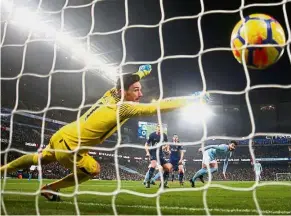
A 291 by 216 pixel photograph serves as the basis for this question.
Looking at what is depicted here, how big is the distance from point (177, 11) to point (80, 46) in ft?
19.2

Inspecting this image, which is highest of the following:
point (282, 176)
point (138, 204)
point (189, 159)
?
point (138, 204)

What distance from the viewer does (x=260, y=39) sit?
9.91ft

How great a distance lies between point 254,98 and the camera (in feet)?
125

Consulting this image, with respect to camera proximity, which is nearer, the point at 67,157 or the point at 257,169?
the point at 67,157

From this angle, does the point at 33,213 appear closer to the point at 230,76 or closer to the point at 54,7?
the point at 54,7

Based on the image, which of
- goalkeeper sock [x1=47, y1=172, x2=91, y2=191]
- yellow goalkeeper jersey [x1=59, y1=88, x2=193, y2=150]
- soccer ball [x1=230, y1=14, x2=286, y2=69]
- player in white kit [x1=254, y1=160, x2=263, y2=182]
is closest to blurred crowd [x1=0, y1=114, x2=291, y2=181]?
player in white kit [x1=254, y1=160, x2=263, y2=182]

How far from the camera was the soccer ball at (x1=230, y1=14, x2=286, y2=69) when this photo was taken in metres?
3.01

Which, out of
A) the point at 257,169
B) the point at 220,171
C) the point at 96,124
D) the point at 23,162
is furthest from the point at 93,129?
the point at 220,171

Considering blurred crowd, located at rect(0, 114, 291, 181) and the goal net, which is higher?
blurred crowd, located at rect(0, 114, 291, 181)

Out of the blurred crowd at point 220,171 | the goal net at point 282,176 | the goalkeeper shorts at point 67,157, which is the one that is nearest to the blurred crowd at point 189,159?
the blurred crowd at point 220,171

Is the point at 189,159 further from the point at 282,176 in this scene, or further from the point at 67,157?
the point at 67,157

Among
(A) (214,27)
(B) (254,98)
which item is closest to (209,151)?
(A) (214,27)

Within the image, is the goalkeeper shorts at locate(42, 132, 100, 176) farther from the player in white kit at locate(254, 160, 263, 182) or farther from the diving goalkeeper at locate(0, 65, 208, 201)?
the player in white kit at locate(254, 160, 263, 182)

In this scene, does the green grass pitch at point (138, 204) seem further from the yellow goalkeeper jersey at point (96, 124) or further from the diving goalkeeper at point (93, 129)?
the yellow goalkeeper jersey at point (96, 124)
